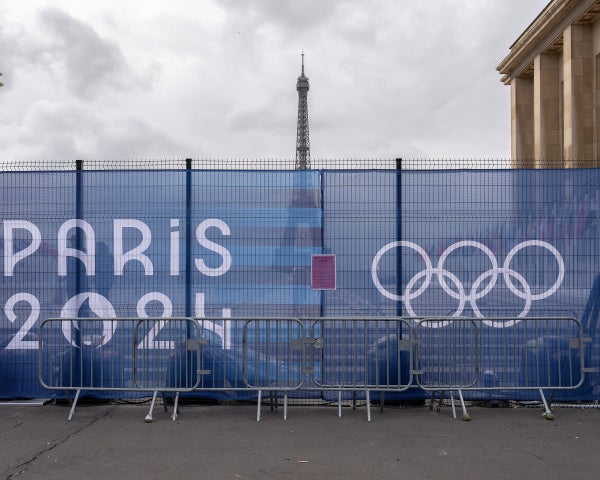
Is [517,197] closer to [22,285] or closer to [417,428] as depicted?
[417,428]

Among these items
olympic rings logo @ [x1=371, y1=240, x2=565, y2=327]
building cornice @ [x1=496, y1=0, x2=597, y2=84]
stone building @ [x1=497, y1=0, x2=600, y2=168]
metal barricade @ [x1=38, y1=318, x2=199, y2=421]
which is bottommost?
metal barricade @ [x1=38, y1=318, x2=199, y2=421]

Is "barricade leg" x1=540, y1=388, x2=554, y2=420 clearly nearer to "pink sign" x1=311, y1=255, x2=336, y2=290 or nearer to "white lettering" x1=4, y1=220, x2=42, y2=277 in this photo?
"pink sign" x1=311, y1=255, x2=336, y2=290

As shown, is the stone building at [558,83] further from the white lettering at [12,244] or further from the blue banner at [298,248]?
the white lettering at [12,244]

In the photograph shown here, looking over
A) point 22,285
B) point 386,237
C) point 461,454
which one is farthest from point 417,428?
point 22,285

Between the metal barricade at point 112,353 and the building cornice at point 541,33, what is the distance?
96.9 ft

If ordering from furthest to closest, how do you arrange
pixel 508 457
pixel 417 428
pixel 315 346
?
pixel 315 346, pixel 417 428, pixel 508 457

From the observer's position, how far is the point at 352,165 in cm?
760

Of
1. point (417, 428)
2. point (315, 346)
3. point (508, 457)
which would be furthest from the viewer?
point (315, 346)

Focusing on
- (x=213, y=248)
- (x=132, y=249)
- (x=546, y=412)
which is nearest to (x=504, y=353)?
(x=546, y=412)

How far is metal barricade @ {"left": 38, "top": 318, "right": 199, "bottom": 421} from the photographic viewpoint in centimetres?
734

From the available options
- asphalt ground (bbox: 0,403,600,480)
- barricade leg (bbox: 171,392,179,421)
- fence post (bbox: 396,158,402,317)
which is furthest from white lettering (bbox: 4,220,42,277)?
fence post (bbox: 396,158,402,317)

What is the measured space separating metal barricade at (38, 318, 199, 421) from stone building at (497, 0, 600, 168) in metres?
23.7

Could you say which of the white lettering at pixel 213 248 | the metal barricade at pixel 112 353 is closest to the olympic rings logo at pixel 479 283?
the white lettering at pixel 213 248

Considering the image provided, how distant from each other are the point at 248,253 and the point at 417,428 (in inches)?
114
